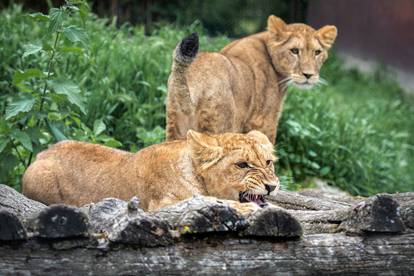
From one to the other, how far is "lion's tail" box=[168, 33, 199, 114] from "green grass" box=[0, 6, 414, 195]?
0.89m

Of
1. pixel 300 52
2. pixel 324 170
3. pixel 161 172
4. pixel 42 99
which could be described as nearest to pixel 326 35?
pixel 300 52

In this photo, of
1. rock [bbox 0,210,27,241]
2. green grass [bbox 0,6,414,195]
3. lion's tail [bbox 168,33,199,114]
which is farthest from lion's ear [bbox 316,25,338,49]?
rock [bbox 0,210,27,241]

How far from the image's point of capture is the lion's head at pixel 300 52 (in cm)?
701

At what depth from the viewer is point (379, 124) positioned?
10945 millimetres

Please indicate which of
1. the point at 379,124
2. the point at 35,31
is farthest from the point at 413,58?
the point at 35,31

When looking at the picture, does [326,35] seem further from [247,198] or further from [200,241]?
[200,241]

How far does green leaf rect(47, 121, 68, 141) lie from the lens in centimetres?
597

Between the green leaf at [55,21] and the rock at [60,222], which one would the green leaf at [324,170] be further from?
the rock at [60,222]

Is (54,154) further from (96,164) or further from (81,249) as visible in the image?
(81,249)

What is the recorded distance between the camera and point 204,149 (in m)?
4.65

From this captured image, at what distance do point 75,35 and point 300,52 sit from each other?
2039 millimetres

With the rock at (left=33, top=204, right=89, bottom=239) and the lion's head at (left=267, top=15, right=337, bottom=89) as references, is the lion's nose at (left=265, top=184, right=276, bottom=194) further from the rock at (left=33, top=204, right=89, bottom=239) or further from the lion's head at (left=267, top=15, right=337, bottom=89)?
the lion's head at (left=267, top=15, right=337, bottom=89)

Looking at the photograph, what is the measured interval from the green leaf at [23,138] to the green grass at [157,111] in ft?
2.64

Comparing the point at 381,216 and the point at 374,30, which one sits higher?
the point at 374,30
